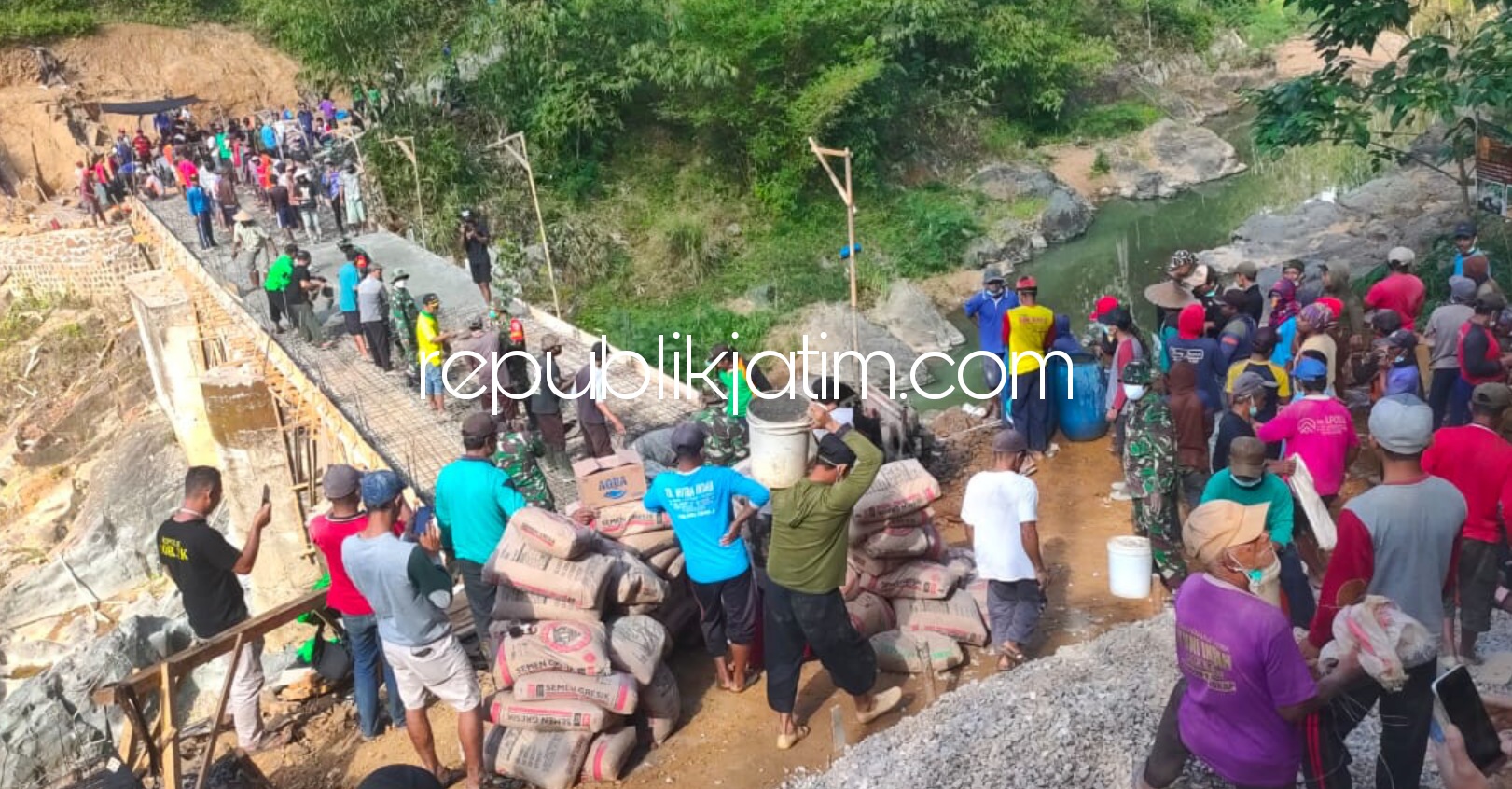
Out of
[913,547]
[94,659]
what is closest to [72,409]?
[94,659]

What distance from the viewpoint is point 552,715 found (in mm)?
4762

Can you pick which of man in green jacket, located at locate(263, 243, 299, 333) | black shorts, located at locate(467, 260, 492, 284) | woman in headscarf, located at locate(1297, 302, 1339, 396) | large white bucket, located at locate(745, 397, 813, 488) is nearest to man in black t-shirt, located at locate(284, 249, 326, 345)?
man in green jacket, located at locate(263, 243, 299, 333)

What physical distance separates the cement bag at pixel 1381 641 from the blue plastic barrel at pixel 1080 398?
5.01 meters

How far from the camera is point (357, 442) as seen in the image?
9203mm

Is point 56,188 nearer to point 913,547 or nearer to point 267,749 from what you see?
point 267,749

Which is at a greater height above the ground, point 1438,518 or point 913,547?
point 1438,518

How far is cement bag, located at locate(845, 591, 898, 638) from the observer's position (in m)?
5.44

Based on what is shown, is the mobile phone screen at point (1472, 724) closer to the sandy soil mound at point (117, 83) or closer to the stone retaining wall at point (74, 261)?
the stone retaining wall at point (74, 261)

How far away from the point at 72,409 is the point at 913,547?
19577 mm

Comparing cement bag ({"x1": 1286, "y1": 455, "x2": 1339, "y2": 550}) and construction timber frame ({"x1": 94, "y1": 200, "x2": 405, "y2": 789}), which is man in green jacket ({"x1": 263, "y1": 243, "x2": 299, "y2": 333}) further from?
cement bag ({"x1": 1286, "y1": 455, "x2": 1339, "y2": 550})

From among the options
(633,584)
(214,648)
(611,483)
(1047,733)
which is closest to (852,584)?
(633,584)

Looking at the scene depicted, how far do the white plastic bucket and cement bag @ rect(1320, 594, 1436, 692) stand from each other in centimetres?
244

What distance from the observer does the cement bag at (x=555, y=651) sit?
4832mm

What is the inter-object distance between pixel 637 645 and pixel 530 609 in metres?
0.55
